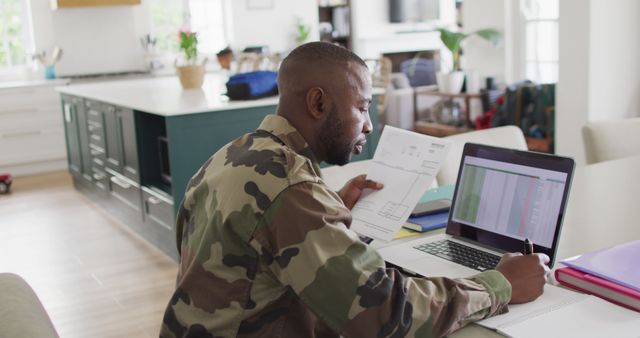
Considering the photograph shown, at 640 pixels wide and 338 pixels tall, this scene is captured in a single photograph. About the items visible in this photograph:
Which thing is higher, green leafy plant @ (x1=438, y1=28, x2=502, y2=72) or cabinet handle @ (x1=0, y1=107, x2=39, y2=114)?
green leafy plant @ (x1=438, y1=28, x2=502, y2=72)

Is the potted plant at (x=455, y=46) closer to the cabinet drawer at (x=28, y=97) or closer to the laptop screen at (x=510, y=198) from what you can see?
the cabinet drawer at (x=28, y=97)

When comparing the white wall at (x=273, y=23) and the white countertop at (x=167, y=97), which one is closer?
the white countertop at (x=167, y=97)

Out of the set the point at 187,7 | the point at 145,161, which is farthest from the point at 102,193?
the point at 187,7

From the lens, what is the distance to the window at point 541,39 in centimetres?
612

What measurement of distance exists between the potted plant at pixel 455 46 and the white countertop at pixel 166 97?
2181 millimetres

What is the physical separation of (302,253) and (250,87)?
2.92 meters

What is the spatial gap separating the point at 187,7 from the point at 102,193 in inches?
144

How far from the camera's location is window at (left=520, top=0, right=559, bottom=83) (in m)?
6.12

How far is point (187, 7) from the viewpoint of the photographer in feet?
27.4

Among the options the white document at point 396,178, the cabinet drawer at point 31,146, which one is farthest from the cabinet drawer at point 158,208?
the cabinet drawer at point 31,146

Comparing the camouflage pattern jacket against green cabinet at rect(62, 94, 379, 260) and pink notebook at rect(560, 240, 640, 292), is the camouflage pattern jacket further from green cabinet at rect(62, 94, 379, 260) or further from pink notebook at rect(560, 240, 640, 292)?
green cabinet at rect(62, 94, 379, 260)

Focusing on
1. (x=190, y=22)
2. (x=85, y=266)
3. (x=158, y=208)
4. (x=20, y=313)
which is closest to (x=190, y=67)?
(x=158, y=208)

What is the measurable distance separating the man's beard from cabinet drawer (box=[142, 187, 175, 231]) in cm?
264

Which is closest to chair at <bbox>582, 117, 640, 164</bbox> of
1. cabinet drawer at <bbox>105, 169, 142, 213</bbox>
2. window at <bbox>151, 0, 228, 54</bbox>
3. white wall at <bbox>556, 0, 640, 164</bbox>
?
white wall at <bbox>556, 0, 640, 164</bbox>
